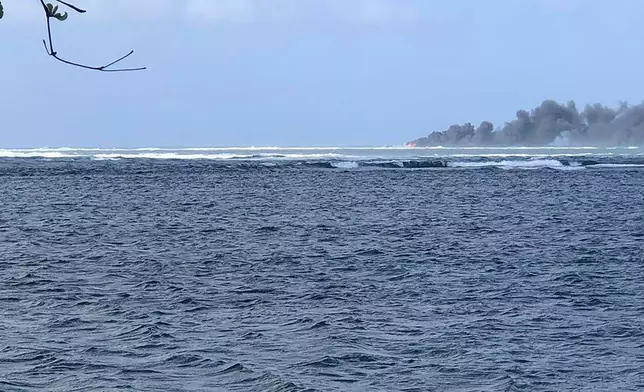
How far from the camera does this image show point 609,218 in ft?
124

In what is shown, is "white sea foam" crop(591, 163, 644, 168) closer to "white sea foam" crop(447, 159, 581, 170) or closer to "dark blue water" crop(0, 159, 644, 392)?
"white sea foam" crop(447, 159, 581, 170)

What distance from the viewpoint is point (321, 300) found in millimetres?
17859

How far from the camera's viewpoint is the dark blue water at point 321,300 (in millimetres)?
12688

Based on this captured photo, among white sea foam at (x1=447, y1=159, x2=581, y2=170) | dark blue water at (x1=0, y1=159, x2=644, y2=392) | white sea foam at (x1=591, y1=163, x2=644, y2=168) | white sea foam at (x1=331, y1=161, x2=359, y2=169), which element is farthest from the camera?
white sea foam at (x1=331, y1=161, x2=359, y2=169)

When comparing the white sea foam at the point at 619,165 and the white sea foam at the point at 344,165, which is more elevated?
the white sea foam at the point at 344,165

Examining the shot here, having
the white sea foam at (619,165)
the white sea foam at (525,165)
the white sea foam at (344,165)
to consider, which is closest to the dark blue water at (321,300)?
the white sea foam at (525,165)

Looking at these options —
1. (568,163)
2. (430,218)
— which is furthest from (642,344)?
(568,163)

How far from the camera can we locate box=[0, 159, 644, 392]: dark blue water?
500 inches

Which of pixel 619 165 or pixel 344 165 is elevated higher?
pixel 344 165

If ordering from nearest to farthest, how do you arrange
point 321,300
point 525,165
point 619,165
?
point 321,300, point 619,165, point 525,165

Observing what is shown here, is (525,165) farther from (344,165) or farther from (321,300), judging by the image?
(321,300)

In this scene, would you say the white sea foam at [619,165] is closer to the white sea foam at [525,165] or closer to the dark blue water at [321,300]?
the white sea foam at [525,165]

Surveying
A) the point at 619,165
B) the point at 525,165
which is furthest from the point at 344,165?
the point at 619,165

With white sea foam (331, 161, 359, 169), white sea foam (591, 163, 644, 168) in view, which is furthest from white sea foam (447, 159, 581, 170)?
white sea foam (331, 161, 359, 169)
